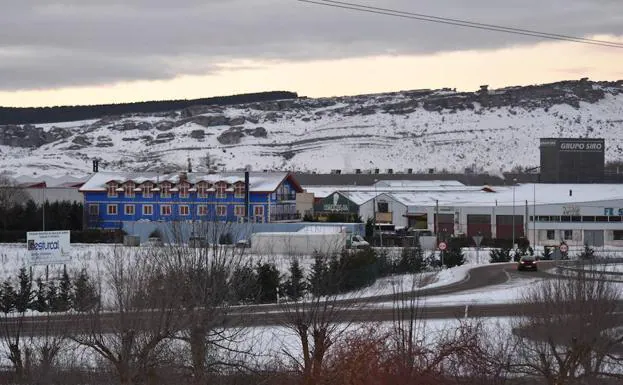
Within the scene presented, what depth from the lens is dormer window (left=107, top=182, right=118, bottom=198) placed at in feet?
293

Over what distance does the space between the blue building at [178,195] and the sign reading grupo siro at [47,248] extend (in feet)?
98.9

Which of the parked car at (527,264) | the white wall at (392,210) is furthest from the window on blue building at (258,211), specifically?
the parked car at (527,264)

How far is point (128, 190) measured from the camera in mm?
89188

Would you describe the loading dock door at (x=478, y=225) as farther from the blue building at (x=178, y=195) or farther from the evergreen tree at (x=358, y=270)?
the evergreen tree at (x=358, y=270)

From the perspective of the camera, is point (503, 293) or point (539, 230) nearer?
point (503, 293)

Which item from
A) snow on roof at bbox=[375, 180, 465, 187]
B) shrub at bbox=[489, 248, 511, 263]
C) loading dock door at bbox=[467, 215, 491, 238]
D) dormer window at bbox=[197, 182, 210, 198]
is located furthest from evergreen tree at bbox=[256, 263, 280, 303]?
Answer: snow on roof at bbox=[375, 180, 465, 187]

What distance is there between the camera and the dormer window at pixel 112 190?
89188 millimetres

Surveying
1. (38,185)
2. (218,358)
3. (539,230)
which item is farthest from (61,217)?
(218,358)

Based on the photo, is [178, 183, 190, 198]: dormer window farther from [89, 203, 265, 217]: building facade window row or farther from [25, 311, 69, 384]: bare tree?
[25, 311, 69, 384]: bare tree

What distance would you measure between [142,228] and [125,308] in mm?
61583

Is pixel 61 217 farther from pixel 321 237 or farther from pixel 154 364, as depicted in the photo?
pixel 154 364

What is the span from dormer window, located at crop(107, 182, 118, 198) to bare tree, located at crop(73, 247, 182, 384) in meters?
67.3

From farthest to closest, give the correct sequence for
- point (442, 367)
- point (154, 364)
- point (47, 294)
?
1. point (47, 294)
2. point (154, 364)
3. point (442, 367)

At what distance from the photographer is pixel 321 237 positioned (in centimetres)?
6844
